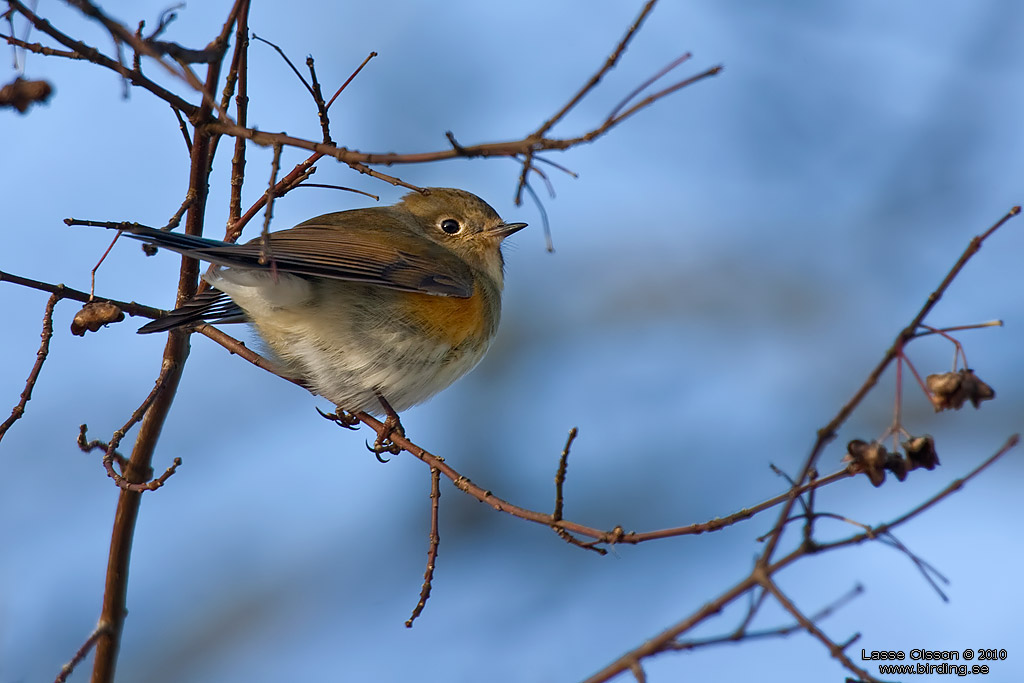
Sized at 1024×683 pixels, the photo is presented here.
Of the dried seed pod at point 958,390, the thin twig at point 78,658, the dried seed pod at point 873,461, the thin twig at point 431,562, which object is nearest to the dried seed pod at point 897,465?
the dried seed pod at point 873,461

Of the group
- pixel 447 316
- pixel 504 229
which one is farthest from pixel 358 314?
pixel 504 229

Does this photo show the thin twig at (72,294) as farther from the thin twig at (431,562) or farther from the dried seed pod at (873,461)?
the dried seed pod at (873,461)

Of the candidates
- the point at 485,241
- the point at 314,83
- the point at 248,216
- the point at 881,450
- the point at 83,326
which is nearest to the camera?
the point at 881,450

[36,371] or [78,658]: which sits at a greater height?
[36,371]

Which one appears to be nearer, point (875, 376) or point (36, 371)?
point (875, 376)

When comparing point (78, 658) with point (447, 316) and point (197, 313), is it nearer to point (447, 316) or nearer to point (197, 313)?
point (197, 313)

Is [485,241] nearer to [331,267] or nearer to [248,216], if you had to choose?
[331,267]

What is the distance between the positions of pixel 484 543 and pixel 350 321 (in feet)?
14.3

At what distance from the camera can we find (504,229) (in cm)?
523

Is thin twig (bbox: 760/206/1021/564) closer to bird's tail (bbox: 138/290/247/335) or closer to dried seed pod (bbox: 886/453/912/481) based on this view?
dried seed pod (bbox: 886/453/912/481)

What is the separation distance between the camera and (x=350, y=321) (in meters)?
4.14

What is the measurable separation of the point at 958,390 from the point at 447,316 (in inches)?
95.7

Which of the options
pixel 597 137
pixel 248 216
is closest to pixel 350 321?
pixel 248 216

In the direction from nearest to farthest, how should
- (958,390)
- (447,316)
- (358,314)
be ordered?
(958,390) → (358,314) → (447,316)
